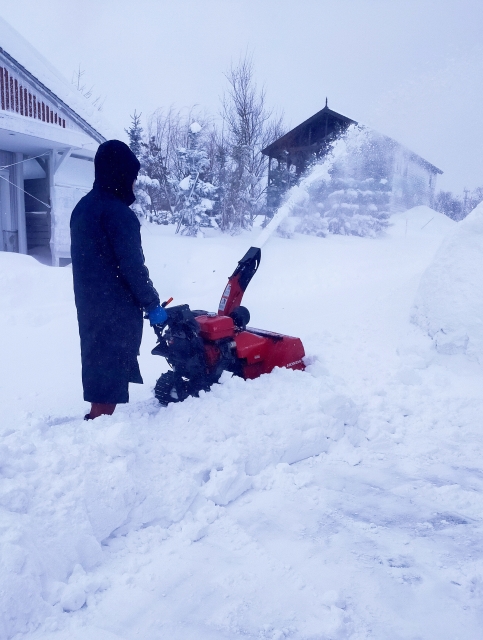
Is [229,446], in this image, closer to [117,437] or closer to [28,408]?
[117,437]

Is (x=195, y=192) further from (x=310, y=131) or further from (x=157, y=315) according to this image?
(x=157, y=315)

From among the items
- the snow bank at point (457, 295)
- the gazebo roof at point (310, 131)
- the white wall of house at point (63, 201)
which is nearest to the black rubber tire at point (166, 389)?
the snow bank at point (457, 295)

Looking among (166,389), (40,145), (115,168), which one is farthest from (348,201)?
(115,168)

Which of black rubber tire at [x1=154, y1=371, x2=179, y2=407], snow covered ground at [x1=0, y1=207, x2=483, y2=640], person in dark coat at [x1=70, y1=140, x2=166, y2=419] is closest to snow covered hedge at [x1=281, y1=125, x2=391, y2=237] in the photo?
snow covered ground at [x1=0, y1=207, x2=483, y2=640]

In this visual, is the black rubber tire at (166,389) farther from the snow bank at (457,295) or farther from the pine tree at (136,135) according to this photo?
the pine tree at (136,135)

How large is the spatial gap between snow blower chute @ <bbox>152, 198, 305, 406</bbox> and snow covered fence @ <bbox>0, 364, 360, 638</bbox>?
156 millimetres

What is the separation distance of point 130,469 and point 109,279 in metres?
1.16

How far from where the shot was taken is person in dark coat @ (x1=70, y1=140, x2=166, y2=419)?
10.4ft

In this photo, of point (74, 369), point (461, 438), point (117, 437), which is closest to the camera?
point (117, 437)

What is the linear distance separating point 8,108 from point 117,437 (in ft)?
32.3

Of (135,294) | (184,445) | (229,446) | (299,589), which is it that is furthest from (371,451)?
(135,294)

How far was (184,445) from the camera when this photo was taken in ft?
9.91

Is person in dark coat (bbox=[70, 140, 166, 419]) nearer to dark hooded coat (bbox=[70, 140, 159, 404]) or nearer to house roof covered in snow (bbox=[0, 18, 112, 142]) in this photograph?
dark hooded coat (bbox=[70, 140, 159, 404])

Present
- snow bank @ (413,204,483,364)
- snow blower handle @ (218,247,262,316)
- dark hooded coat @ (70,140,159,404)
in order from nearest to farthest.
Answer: dark hooded coat @ (70,140,159,404) → snow blower handle @ (218,247,262,316) → snow bank @ (413,204,483,364)
